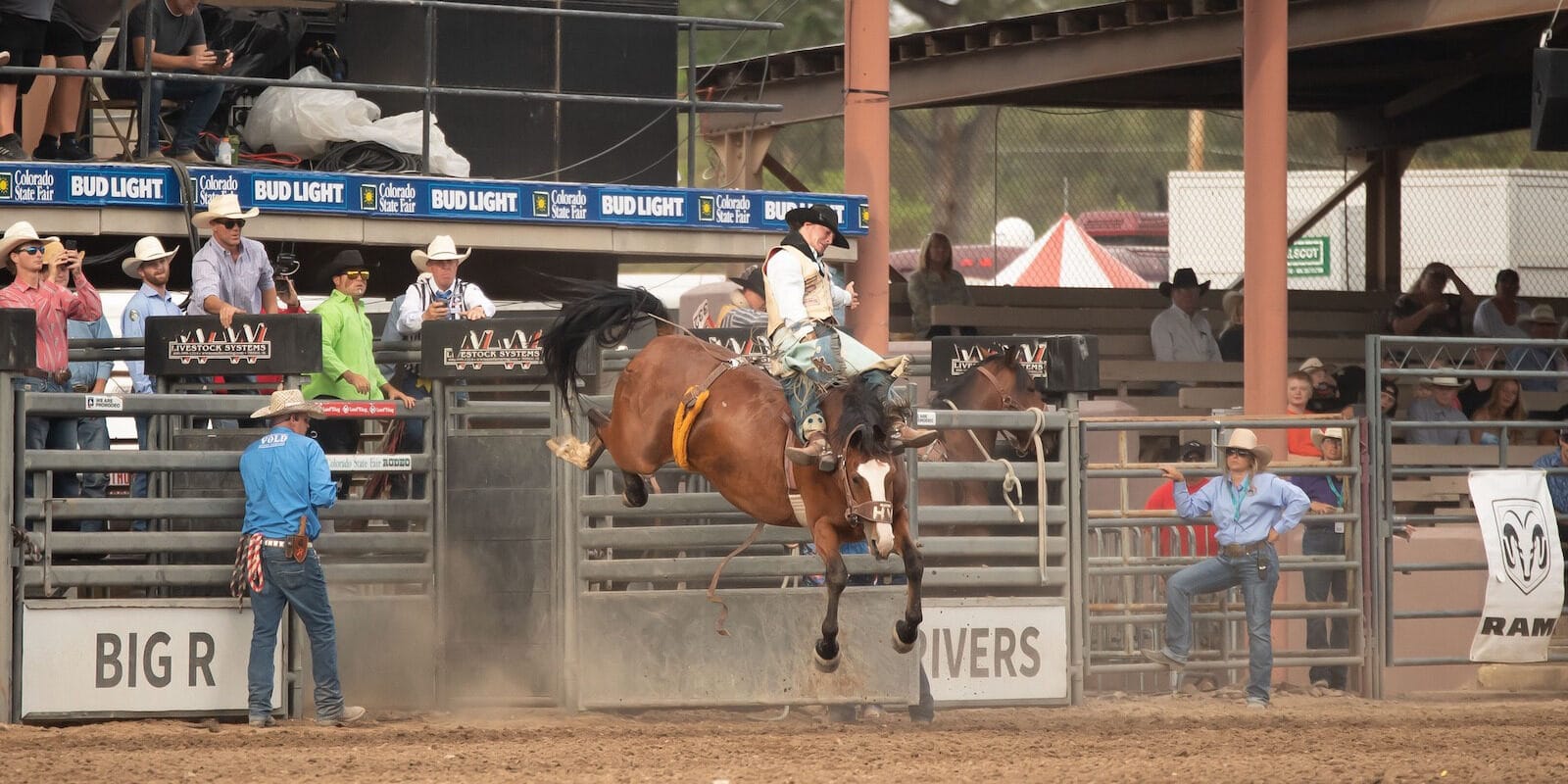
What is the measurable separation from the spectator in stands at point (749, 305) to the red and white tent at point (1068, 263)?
1861 centimetres

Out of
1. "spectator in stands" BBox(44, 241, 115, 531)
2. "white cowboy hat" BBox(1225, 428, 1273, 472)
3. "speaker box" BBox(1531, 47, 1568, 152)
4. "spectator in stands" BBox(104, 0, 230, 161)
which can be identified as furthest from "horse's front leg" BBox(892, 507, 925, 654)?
"spectator in stands" BBox(104, 0, 230, 161)

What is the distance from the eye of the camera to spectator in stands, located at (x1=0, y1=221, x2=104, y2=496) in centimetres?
1101

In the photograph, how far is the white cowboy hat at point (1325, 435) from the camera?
13.3 meters

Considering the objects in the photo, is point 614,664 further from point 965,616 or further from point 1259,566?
point 1259,566

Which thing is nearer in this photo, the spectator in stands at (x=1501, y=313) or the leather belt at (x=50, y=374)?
the leather belt at (x=50, y=374)

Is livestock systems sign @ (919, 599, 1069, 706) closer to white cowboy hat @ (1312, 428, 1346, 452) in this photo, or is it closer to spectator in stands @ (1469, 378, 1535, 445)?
white cowboy hat @ (1312, 428, 1346, 452)

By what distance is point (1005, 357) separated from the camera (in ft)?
40.7

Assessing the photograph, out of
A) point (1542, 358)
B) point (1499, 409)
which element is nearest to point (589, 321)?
point (1499, 409)

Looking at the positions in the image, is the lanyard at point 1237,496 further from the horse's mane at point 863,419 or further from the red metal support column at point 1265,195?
the horse's mane at point 863,419

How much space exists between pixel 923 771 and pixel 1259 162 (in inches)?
316

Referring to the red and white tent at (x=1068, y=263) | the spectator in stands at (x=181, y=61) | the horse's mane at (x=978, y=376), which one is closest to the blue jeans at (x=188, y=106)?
the spectator in stands at (x=181, y=61)

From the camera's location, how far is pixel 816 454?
10000 millimetres

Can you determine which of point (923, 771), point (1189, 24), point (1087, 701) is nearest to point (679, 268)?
point (1189, 24)

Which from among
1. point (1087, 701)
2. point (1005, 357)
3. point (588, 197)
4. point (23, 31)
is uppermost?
point (23, 31)
